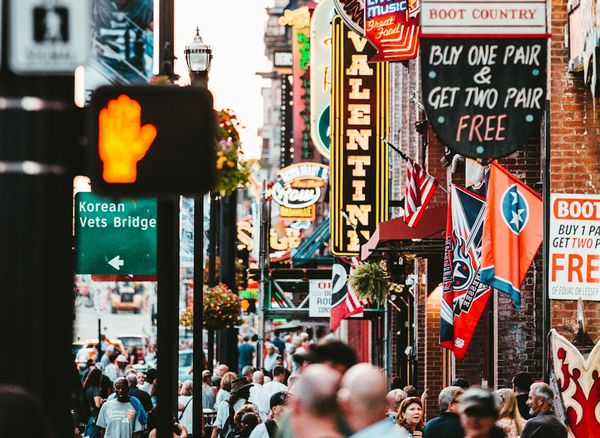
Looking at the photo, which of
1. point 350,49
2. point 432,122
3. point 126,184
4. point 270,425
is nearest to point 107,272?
point 270,425

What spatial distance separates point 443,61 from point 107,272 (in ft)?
14.9

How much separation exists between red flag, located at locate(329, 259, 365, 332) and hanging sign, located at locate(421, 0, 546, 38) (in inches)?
559

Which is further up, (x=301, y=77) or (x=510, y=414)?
(x=301, y=77)

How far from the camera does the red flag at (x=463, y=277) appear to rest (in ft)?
54.3

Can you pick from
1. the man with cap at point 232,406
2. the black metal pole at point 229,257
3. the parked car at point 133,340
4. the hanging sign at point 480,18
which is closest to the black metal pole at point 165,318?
the hanging sign at point 480,18

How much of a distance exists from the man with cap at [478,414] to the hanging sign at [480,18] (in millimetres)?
5687

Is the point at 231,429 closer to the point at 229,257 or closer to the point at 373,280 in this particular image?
the point at 373,280

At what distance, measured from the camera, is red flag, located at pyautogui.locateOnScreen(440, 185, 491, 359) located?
16.5 meters

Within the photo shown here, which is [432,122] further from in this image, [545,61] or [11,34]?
[11,34]

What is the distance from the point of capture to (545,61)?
1359cm

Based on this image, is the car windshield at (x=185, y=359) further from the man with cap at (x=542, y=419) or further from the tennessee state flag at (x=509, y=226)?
the man with cap at (x=542, y=419)

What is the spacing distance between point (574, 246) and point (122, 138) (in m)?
8.25

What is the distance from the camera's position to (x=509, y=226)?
15266mm

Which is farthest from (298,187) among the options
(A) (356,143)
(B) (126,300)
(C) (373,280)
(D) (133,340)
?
(B) (126,300)
